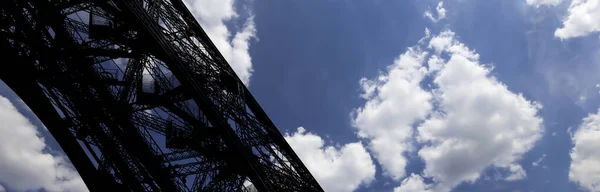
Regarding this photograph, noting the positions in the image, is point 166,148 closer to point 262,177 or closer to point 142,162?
point 142,162

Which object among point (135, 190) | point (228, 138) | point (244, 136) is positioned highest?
point (244, 136)

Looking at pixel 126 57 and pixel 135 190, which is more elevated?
pixel 126 57

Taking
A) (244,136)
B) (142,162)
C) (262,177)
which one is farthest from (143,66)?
(262,177)

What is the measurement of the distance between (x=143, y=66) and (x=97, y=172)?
11.0 feet

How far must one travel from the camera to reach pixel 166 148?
48.1 feet

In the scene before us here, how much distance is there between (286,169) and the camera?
15.6 m

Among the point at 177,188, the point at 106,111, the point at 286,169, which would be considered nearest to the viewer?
the point at 106,111

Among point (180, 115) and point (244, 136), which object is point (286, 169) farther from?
point (180, 115)

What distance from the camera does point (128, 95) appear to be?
12.3 m

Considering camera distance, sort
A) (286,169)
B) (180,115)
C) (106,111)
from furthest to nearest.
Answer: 1. (286,169)
2. (180,115)
3. (106,111)

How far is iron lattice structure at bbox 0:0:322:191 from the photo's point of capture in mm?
10820

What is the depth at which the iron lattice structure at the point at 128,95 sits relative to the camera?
35.5 ft

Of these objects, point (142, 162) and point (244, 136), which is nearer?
point (142, 162)

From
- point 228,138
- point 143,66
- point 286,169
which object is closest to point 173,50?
point 143,66
